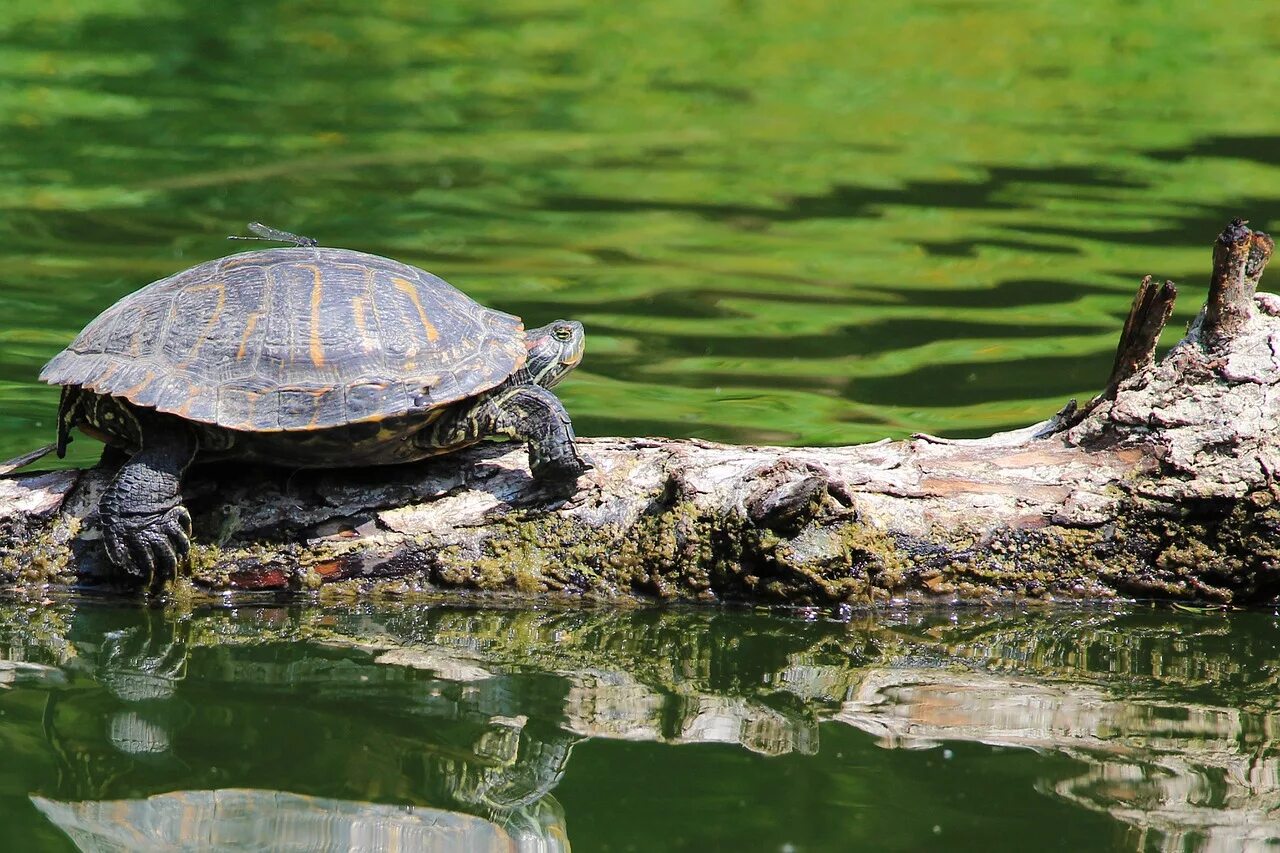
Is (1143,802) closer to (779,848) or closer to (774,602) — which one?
(779,848)

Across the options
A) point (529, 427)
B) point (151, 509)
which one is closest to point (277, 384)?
point (151, 509)

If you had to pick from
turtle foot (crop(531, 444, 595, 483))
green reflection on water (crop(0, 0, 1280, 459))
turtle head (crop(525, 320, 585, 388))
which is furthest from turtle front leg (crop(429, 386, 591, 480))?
Answer: green reflection on water (crop(0, 0, 1280, 459))

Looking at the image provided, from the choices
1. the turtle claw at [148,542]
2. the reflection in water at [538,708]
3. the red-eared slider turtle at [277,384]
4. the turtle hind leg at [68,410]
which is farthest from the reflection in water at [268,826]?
the turtle hind leg at [68,410]

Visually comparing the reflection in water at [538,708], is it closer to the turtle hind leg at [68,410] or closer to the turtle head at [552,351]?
the turtle hind leg at [68,410]

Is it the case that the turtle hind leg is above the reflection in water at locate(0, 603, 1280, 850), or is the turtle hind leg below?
above

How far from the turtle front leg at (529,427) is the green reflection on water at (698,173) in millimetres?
2610

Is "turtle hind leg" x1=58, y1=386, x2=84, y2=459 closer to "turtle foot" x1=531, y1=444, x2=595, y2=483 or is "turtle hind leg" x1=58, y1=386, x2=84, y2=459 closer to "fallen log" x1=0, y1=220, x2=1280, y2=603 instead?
"fallen log" x1=0, y1=220, x2=1280, y2=603

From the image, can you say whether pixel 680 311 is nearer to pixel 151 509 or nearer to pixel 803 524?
pixel 803 524

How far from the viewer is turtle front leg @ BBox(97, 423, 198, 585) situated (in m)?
5.04

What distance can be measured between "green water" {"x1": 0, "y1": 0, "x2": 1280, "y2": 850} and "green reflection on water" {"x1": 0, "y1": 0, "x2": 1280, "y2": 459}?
59mm

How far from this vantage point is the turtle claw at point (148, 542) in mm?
5047

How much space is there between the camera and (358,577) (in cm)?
527

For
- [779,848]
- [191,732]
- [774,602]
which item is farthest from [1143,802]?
[191,732]

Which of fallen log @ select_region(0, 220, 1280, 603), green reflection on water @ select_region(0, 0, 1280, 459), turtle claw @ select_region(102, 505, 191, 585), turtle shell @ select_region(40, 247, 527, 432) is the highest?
green reflection on water @ select_region(0, 0, 1280, 459)
